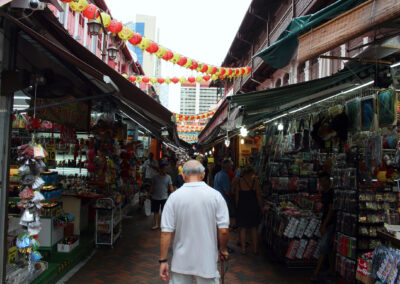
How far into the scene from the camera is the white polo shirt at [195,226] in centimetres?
346

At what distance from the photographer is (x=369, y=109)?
452 centimetres

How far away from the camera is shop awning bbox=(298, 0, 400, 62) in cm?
248

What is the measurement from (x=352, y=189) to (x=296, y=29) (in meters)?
3.09

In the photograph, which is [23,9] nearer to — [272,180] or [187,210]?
[187,210]

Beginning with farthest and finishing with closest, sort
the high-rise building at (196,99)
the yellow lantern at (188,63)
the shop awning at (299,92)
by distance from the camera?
the high-rise building at (196,99), the yellow lantern at (188,63), the shop awning at (299,92)

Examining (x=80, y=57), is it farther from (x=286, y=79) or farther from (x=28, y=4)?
(x=286, y=79)

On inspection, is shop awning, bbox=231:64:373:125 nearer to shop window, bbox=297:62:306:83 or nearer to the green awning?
the green awning

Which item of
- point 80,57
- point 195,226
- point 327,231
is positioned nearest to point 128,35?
point 80,57

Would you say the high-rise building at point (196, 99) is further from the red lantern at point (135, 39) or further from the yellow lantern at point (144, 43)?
the red lantern at point (135, 39)

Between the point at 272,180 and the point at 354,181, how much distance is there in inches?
121

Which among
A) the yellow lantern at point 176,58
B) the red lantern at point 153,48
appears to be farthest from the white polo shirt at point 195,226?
the yellow lantern at point 176,58

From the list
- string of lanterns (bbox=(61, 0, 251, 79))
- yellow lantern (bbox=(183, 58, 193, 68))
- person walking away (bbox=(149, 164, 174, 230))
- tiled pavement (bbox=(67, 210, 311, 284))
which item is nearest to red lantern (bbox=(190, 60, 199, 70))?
string of lanterns (bbox=(61, 0, 251, 79))

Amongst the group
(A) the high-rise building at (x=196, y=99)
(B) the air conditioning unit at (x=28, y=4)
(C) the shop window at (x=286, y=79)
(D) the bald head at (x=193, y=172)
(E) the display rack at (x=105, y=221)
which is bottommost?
(E) the display rack at (x=105, y=221)

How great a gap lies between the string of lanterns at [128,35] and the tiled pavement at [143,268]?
17.9 feet
